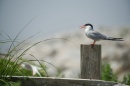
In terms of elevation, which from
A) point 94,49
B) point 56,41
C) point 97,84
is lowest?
point 97,84

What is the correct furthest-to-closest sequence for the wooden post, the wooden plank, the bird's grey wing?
the bird's grey wing < the wooden post < the wooden plank

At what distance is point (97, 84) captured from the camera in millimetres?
3920

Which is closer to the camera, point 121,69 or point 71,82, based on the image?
point 71,82

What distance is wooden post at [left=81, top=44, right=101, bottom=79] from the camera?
4621 millimetres

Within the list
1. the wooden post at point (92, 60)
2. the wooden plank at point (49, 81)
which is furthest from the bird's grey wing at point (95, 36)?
the wooden plank at point (49, 81)

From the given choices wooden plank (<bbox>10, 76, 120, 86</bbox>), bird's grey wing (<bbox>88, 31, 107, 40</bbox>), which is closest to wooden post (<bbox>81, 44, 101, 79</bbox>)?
bird's grey wing (<bbox>88, 31, 107, 40</bbox>)

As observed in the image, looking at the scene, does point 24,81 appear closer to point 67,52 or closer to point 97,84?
point 97,84

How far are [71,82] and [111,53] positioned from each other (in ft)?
26.4

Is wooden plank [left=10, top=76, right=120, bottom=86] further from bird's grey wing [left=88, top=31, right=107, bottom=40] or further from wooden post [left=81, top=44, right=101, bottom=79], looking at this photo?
bird's grey wing [left=88, top=31, right=107, bottom=40]

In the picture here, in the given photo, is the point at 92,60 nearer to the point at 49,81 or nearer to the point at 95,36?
the point at 95,36

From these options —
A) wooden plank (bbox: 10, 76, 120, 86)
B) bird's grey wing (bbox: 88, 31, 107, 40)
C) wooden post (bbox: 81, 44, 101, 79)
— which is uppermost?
bird's grey wing (bbox: 88, 31, 107, 40)

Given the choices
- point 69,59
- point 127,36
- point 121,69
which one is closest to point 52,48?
point 69,59

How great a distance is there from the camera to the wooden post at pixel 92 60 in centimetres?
462

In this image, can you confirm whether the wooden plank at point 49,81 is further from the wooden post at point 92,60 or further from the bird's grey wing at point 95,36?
the bird's grey wing at point 95,36
